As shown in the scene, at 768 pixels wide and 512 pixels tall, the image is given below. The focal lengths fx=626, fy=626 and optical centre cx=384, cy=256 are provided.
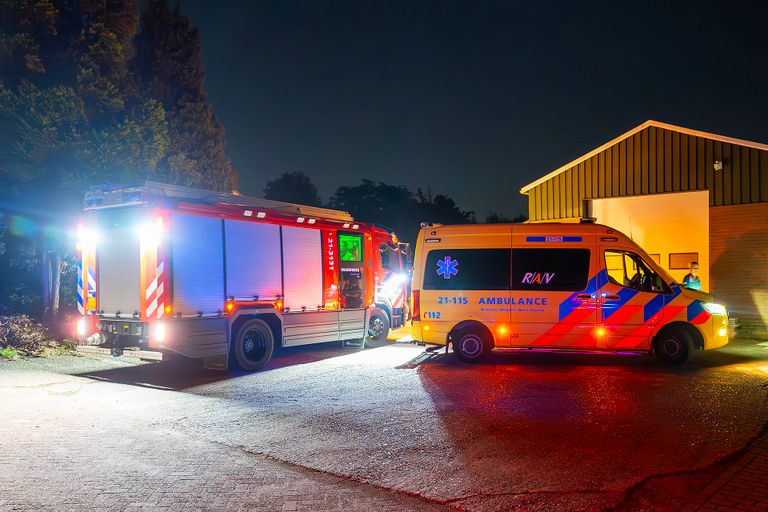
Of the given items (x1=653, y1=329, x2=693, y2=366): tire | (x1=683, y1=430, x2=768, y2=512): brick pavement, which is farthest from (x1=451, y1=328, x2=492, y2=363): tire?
(x1=683, y1=430, x2=768, y2=512): brick pavement

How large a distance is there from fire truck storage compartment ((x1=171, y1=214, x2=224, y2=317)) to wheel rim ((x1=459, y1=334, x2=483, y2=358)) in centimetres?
448

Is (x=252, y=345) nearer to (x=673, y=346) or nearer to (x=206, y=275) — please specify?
(x=206, y=275)

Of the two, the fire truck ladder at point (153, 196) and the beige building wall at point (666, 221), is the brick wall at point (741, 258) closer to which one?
the beige building wall at point (666, 221)

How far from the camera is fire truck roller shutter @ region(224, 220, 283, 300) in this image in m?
11.2

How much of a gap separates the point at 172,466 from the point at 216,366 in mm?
5159

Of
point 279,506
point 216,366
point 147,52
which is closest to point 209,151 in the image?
point 147,52

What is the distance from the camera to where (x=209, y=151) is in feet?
83.5

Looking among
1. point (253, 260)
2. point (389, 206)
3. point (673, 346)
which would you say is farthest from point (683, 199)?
point (389, 206)

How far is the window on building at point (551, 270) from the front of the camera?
37.3 ft

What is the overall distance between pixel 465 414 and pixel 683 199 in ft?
44.5

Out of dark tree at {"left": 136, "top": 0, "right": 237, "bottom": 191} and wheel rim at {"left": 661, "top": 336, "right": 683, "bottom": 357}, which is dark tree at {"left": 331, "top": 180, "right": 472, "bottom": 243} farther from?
wheel rim at {"left": 661, "top": 336, "right": 683, "bottom": 357}

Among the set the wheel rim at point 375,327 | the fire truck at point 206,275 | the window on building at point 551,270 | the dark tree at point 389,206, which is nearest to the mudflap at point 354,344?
the wheel rim at point 375,327

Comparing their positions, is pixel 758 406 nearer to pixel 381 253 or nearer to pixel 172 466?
pixel 172 466

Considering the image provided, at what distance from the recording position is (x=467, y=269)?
11836mm
